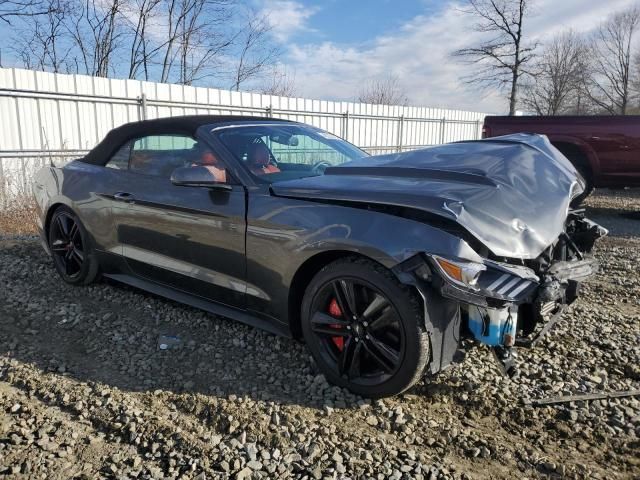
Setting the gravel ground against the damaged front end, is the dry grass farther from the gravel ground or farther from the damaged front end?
the damaged front end

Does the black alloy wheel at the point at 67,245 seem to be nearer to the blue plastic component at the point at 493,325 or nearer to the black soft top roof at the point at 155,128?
the black soft top roof at the point at 155,128

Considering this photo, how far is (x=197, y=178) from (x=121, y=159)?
53.0 inches

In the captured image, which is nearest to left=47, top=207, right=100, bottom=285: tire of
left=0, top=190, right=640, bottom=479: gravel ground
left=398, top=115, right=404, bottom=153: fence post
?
left=0, top=190, right=640, bottom=479: gravel ground

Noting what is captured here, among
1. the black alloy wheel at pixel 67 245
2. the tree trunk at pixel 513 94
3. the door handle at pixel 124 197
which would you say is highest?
the tree trunk at pixel 513 94

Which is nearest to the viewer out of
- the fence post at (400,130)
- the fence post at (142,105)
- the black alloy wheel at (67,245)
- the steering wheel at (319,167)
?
the steering wheel at (319,167)

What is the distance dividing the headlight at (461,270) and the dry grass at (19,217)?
6464 millimetres

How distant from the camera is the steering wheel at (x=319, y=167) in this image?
3.49m

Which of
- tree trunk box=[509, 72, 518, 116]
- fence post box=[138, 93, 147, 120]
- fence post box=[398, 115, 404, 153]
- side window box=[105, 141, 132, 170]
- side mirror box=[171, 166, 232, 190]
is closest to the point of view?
side mirror box=[171, 166, 232, 190]

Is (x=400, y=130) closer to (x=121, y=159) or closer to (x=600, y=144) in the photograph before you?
(x=600, y=144)

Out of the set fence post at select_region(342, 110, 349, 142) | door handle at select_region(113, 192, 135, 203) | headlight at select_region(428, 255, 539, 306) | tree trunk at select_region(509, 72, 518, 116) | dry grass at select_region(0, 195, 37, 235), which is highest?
tree trunk at select_region(509, 72, 518, 116)

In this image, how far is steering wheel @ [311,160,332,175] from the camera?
11.5 feet

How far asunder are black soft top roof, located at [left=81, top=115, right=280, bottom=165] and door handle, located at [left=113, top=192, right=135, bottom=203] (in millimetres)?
487

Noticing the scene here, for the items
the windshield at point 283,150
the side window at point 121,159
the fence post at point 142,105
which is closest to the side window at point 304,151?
the windshield at point 283,150

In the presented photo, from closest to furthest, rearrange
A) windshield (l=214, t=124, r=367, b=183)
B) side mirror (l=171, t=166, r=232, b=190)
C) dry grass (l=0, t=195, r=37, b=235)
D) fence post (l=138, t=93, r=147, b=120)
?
side mirror (l=171, t=166, r=232, b=190) → windshield (l=214, t=124, r=367, b=183) → dry grass (l=0, t=195, r=37, b=235) → fence post (l=138, t=93, r=147, b=120)
